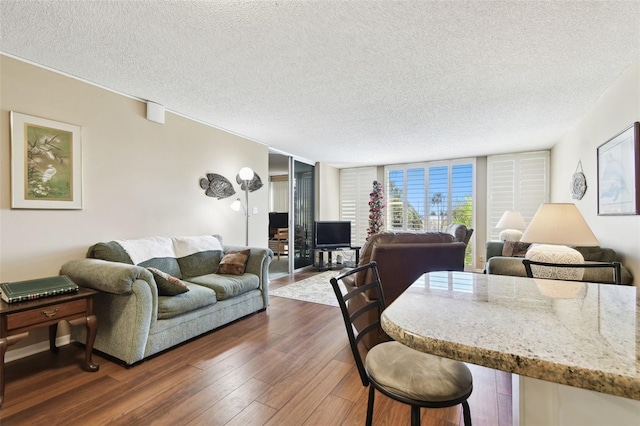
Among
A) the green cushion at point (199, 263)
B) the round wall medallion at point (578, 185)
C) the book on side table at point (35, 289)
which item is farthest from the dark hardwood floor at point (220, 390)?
the round wall medallion at point (578, 185)

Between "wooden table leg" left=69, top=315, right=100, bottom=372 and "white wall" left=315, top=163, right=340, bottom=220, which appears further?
"white wall" left=315, top=163, right=340, bottom=220

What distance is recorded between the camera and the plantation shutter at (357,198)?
717 centimetres

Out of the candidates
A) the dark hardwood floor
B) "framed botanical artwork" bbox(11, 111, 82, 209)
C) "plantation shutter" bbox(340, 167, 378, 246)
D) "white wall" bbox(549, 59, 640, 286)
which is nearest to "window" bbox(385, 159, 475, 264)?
"plantation shutter" bbox(340, 167, 378, 246)

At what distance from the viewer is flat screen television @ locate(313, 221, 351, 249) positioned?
6.18m

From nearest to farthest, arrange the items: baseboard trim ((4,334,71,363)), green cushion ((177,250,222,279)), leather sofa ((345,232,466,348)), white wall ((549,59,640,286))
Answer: baseboard trim ((4,334,71,363))
white wall ((549,59,640,286))
leather sofa ((345,232,466,348))
green cushion ((177,250,222,279))

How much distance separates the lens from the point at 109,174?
2.93 metres

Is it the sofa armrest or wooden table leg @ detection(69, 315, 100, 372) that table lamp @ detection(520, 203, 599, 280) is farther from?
wooden table leg @ detection(69, 315, 100, 372)

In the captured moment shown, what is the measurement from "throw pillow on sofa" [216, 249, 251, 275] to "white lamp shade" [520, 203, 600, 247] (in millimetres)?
2793

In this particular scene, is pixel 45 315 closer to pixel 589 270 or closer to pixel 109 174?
pixel 109 174

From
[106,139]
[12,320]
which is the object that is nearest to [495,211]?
[106,139]

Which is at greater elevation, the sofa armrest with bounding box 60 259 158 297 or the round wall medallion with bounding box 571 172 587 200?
the round wall medallion with bounding box 571 172 587 200

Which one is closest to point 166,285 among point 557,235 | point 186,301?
point 186,301

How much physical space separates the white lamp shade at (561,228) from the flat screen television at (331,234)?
444 centimetres

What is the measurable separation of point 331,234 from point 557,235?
4647 mm
